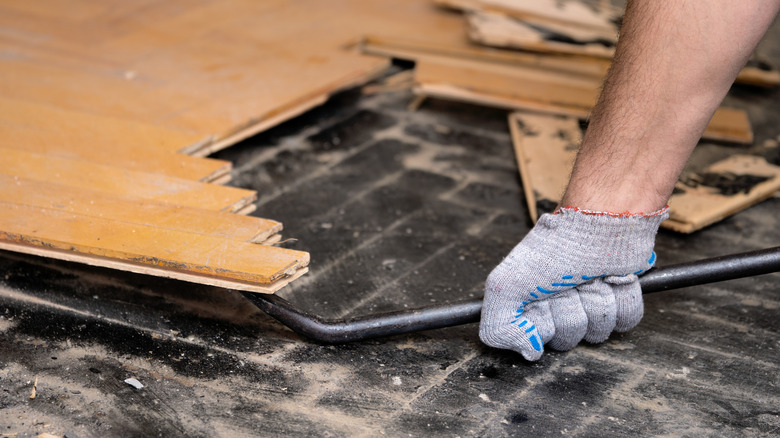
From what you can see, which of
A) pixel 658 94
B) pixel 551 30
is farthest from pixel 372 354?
pixel 551 30

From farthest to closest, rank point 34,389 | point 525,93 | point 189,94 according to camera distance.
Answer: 1. point 525,93
2. point 189,94
3. point 34,389

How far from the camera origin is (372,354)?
1.52m

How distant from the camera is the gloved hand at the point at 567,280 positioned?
4.79ft

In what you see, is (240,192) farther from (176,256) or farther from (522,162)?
(522,162)

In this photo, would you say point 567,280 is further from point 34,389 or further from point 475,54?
point 475,54

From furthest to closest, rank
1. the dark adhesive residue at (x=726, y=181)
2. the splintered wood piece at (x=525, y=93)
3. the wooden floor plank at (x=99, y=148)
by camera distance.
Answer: the splintered wood piece at (x=525, y=93) → the dark adhesive residue at (x=726, y=181) → the wooden floor plank at (x=99, y=148)

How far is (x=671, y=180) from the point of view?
149cm

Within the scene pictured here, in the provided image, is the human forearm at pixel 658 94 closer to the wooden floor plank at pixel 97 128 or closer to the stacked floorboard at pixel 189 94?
the stacked floorboard at pixel 189 94

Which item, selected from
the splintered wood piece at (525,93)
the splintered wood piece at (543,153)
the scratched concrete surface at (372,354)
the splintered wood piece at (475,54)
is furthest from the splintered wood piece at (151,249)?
the splintered wood piece at (475,54)

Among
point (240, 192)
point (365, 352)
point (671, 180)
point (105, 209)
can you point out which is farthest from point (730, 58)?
point (105, 209)

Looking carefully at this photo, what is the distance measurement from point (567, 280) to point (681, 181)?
0.89 meters

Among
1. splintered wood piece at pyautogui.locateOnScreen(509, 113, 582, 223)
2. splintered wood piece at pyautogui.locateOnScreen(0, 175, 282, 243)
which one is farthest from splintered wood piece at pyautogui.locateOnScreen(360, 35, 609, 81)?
splintered wood piece at pyautogui.locateOnScreen(0, 175, 282, 243)

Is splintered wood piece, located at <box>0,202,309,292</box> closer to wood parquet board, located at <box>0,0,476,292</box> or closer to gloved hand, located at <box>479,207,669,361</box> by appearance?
wood parquet board, located at <box>0,0,476,292</box>

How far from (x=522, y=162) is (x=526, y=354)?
3.04 feet
